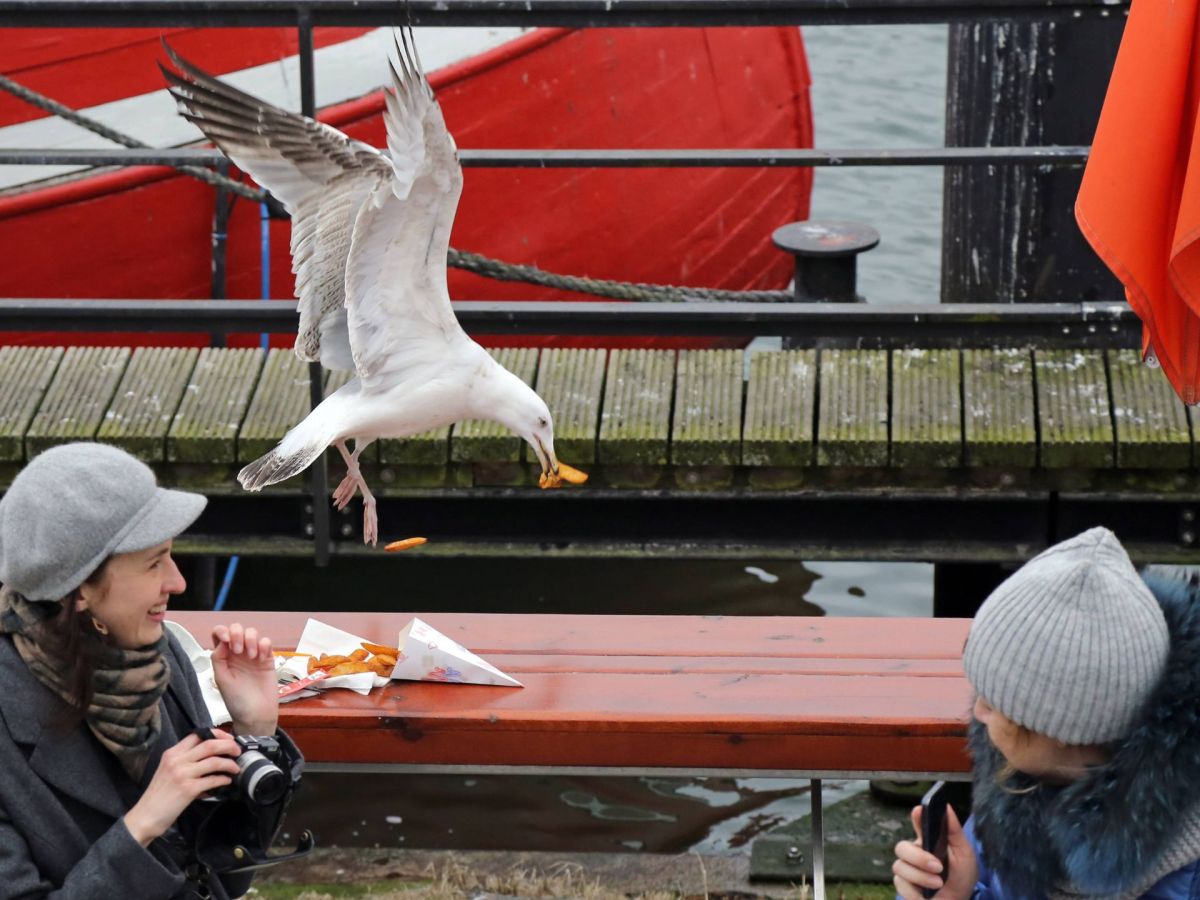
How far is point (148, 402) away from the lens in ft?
15.5

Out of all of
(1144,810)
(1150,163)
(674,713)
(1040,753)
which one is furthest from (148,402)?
(1144,810)

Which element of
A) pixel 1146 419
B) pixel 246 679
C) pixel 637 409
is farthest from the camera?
pixel 637 409

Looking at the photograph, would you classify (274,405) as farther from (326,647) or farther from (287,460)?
(326,647)

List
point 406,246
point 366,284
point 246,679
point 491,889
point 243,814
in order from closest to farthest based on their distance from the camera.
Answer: point 243,814 < point 246,679 < point 406,246 < point 366,284 < point 491,889

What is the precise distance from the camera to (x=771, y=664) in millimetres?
3004

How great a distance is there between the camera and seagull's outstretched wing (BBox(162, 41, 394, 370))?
3639mm

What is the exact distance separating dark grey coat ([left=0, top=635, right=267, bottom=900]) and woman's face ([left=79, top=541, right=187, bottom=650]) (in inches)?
4.4

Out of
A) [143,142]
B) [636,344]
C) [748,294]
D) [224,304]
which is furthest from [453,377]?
[636,344]

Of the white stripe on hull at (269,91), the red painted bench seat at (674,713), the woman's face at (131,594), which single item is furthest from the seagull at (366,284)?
the white stripe on hull at (269,91)

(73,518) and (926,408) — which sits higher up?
(73,518)

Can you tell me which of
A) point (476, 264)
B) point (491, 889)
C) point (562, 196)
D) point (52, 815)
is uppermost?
point (52, 815)

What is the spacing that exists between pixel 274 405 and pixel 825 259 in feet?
5.74

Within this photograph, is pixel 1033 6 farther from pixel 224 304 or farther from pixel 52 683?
pixel 52 683

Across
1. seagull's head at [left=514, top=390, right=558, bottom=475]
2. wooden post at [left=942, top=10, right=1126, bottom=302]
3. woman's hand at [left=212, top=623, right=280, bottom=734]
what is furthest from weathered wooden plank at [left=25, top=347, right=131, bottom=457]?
wooden post at [left=942, top=10, right=1126, bottom=302]
